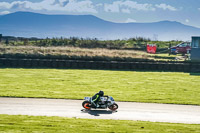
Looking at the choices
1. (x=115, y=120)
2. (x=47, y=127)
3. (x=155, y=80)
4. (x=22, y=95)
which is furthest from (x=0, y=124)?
(x=155, y=80)

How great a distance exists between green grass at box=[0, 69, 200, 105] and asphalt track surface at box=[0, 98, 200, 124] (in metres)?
1.28

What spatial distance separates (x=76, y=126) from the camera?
1365 cm

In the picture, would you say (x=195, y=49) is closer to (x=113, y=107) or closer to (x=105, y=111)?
(x=113, y=107)

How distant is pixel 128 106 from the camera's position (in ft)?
60.5

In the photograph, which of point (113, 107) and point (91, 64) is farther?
point (91, 64)

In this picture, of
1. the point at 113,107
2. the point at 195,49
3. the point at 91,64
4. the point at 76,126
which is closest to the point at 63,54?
the point at 91,64

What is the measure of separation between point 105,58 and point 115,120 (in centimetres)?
2254

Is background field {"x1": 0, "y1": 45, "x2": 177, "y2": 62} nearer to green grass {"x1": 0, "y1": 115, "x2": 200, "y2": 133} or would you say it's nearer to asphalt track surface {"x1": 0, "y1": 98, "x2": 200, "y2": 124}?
asphalt track surface {"x1": 0, "y1": 98, "x2": 200, "y2": 124}

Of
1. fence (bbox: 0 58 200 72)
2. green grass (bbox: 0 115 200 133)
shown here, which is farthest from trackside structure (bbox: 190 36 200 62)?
green grass (bbox: 0 115 200 133)

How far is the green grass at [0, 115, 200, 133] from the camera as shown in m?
13.1

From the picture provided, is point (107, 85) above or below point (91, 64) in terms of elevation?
below

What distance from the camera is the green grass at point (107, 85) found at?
21.0 meters

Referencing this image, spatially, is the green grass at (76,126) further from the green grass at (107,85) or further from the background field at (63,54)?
the background field at (63,54)

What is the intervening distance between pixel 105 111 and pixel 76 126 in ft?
13.6
